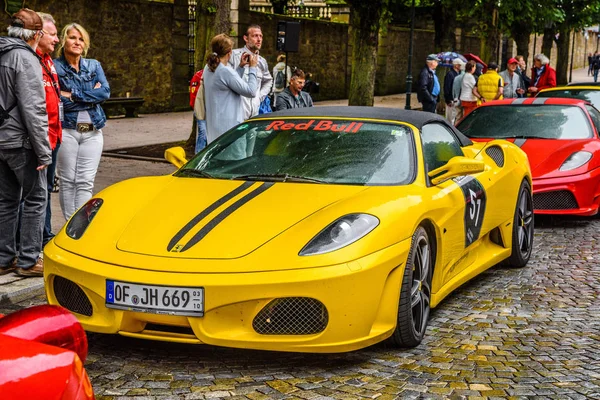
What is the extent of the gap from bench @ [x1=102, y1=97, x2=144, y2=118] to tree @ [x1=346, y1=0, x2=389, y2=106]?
22.0 ft

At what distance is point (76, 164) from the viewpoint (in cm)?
750

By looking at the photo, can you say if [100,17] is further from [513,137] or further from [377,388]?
[377,388]

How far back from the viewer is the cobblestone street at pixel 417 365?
437 cm

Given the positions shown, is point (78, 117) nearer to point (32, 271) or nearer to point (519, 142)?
point (32, 271)

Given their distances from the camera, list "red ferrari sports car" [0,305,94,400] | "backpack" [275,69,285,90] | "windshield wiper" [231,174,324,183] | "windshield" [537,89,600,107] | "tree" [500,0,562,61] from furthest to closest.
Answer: "tree" [500,0,562,61]
"backpack" [275,69,285,90]
"windshield" [537,89,600,107]
"windshield wiper" [231,174,324,183]
"red ferrari sports car" [0,305,94,400]

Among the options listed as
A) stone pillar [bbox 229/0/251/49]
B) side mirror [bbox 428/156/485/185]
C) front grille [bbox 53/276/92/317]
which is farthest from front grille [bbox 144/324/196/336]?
stone pillar [bbox 229/0/251/49]

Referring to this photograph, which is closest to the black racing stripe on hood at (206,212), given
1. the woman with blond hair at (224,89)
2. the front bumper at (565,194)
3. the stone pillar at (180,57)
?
the woman with blond hair at (224,89)

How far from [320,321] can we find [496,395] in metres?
0.89

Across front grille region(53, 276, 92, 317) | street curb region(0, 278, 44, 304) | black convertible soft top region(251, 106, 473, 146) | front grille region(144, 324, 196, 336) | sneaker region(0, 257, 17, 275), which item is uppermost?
black convertible soft top region(251, 106, 473, 146)

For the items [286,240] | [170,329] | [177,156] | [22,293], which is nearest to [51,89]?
[177,156]

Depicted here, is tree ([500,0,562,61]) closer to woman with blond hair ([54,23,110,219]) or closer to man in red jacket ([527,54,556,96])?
man in red jacket ([527,54,556,96])

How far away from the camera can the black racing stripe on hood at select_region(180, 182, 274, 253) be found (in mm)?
4680

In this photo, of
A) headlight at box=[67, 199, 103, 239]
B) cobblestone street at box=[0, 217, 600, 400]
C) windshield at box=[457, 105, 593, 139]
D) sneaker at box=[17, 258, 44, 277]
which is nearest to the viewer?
cobblestone street at box=[0, 217, 600, 400]

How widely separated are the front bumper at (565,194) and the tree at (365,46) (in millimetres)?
9626
